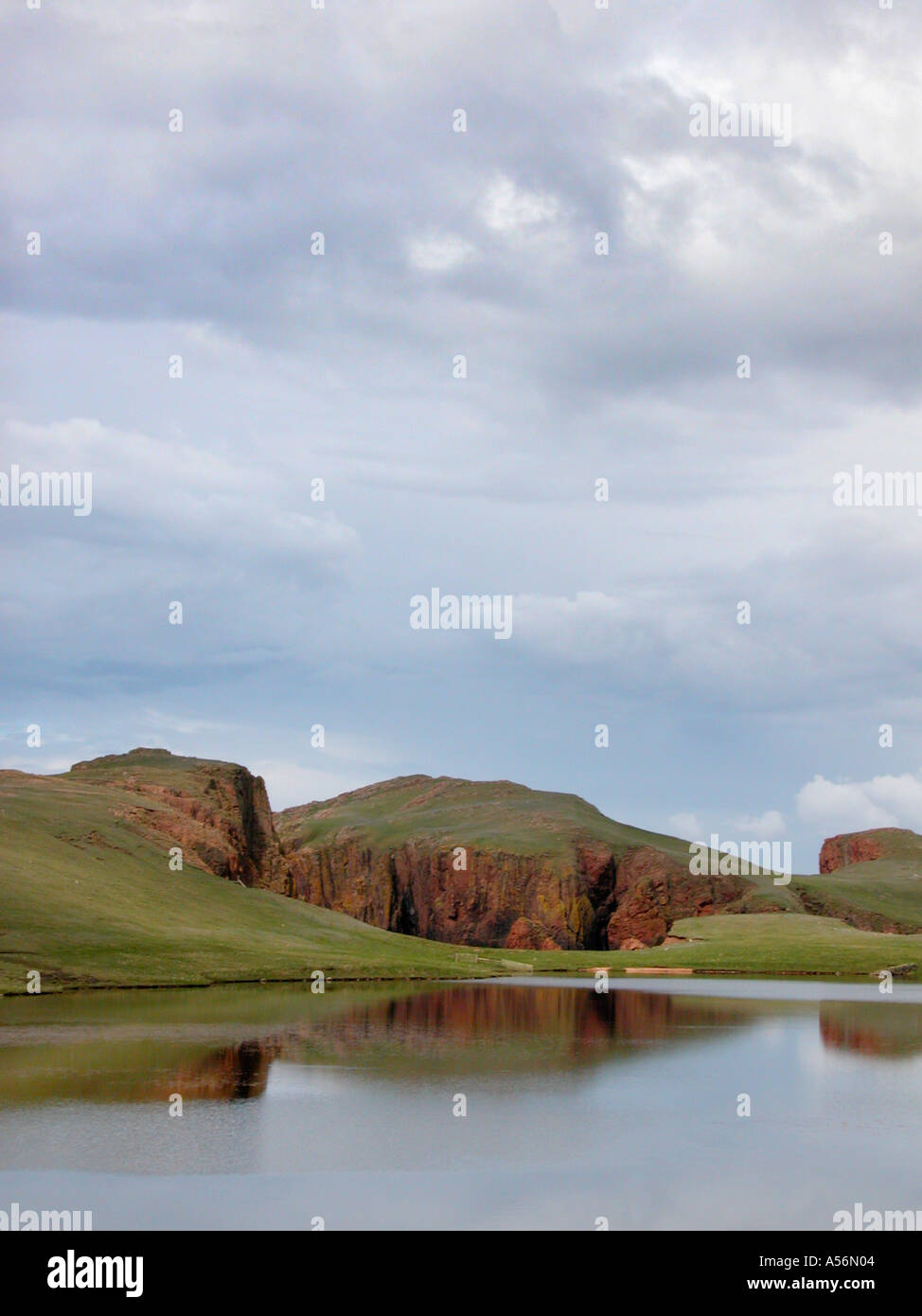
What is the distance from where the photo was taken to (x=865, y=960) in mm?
108000

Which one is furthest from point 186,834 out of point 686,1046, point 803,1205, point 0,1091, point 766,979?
point 803,1205

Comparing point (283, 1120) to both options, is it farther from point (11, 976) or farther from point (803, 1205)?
point (11, 976)

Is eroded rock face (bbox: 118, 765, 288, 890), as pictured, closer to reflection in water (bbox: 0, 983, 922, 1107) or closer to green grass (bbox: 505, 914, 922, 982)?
green grass (bbox: 505, 914, 922, 982)

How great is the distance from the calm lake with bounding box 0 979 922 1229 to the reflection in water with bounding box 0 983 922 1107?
7.6 inches

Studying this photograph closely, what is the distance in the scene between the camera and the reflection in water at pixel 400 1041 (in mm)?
34594

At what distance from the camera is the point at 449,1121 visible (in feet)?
97.2

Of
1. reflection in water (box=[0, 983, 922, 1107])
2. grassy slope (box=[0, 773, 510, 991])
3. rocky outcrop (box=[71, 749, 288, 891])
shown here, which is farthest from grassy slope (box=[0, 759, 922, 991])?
reflection in water (box=[0, 983, 922, 1107])

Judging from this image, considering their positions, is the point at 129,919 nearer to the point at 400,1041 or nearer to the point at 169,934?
the point at 169,934

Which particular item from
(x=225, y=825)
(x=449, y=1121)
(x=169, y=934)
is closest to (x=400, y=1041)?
(x=449, y=1121)

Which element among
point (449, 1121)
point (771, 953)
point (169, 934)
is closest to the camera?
A: point (449, 1121)

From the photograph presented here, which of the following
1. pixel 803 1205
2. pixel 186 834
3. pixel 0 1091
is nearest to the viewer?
pixel 803 1205

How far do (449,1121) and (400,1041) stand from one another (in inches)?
629
